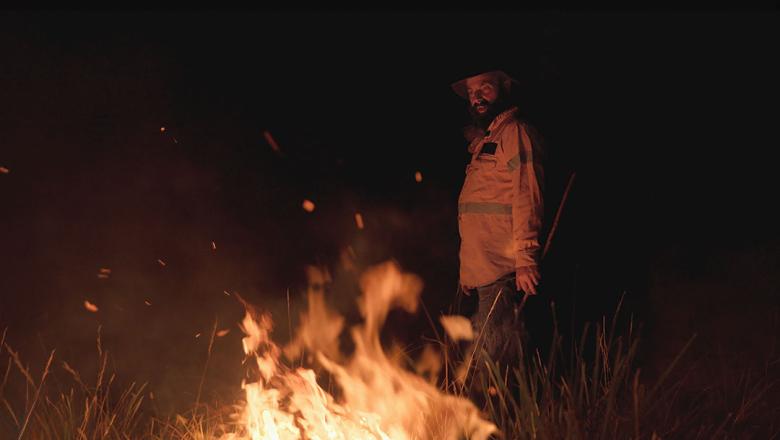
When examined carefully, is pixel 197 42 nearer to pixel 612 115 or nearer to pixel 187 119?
pixel 187 119

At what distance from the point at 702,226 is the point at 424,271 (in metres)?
1.90

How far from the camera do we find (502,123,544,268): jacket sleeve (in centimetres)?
333

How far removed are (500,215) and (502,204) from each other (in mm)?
56

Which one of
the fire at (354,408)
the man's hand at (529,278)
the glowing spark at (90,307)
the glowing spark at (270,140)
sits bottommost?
the glowing spark at (90,307)

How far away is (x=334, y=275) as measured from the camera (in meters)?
4.56

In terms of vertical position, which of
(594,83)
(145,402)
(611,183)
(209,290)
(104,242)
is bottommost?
(145,402)

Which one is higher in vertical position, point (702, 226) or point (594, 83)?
point (594, 83)

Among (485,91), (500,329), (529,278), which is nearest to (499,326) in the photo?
(500,329)

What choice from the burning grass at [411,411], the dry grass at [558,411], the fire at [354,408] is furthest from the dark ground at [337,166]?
the fire at [354,408]

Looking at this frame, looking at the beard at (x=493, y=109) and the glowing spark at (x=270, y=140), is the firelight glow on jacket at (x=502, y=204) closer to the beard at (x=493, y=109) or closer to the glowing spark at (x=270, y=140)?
the beard at (x=493, y=109)

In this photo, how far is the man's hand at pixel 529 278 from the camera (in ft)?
10.8

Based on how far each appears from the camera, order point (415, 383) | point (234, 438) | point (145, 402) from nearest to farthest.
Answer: point (234, 438) → point (415, 383) → point (145, 402)

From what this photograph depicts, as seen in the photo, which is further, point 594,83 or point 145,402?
point 594,83

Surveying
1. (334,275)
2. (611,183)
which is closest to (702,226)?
(611,183)
